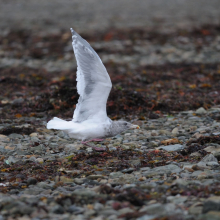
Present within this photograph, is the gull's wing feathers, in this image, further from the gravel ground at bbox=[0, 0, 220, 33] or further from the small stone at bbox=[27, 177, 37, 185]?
the gravel ground at bbox=[0, 0, 220, 33]

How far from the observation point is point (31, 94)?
11.5m

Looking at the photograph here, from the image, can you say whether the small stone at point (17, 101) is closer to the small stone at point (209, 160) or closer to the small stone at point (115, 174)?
the small stone at point (115, 174)

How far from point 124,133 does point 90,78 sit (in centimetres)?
210

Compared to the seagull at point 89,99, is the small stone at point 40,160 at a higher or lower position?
lower

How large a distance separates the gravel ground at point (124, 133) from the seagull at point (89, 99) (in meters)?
0.38

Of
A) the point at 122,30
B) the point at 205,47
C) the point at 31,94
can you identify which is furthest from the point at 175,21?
the point at 31,94

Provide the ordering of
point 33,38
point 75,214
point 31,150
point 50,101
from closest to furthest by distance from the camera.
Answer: point 75,214, point 31,150, point 50,101, point 33,38

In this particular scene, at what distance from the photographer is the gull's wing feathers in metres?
6.40

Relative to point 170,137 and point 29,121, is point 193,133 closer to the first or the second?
point 170,137

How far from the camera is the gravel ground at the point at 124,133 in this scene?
179 inches

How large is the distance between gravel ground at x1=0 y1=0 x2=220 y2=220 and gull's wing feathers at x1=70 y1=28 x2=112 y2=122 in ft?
2.68

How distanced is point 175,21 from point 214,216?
20.9 metres

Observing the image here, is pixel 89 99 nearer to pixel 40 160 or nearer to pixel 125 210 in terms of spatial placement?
pixel 40 160

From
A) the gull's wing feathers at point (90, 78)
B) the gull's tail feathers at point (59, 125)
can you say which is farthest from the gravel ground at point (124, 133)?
the gull's wing feathers at point (90, 78)
